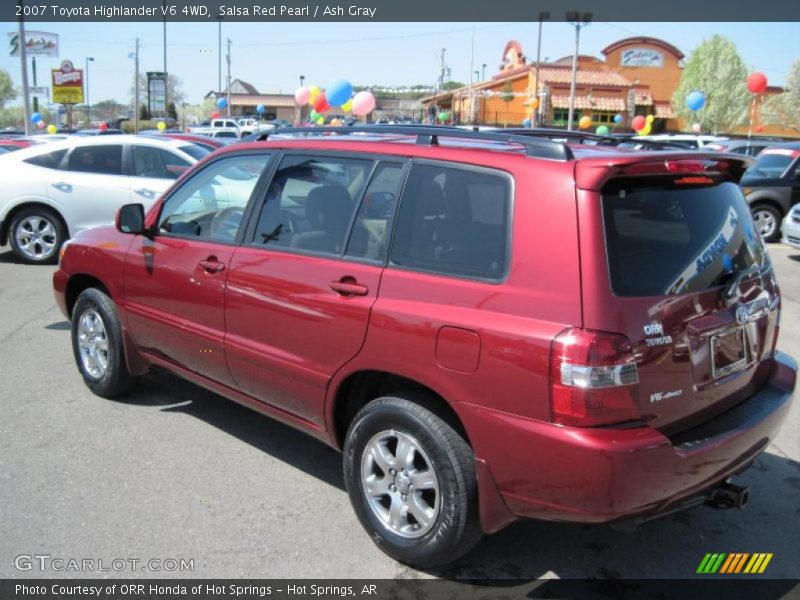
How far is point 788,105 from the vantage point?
46.9 meters

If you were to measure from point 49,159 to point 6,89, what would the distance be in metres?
85.4

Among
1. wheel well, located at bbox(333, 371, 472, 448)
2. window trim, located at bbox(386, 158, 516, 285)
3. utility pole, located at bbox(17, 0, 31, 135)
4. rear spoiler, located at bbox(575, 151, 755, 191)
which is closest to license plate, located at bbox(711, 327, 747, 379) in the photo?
rear spoiler, located at bbox(575, 151, 755, 191)

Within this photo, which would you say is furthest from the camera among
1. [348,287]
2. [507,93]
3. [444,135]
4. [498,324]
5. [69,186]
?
[507,93]

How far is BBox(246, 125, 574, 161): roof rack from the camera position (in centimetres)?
287

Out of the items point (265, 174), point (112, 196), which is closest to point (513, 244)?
point (265, 174)

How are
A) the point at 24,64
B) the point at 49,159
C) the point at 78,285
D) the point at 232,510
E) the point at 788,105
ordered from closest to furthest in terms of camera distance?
the point at 232,510 → the point at 78,285 → the point at 49,159 → the point at 24,64 → the point at 788,105

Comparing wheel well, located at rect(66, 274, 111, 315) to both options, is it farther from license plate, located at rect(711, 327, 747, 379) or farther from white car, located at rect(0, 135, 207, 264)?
white car, located at rect(0, 135, 207, 264)

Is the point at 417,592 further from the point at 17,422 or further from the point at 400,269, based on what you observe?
the point at 17,422

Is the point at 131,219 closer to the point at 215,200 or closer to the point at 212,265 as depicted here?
the point at 215,200

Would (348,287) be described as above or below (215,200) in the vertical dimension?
below

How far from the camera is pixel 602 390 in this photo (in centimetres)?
257

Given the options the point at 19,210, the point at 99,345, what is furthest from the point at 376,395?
the point at 19,210

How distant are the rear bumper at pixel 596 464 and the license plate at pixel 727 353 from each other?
0.74 feet

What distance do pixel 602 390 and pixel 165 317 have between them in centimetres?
281
